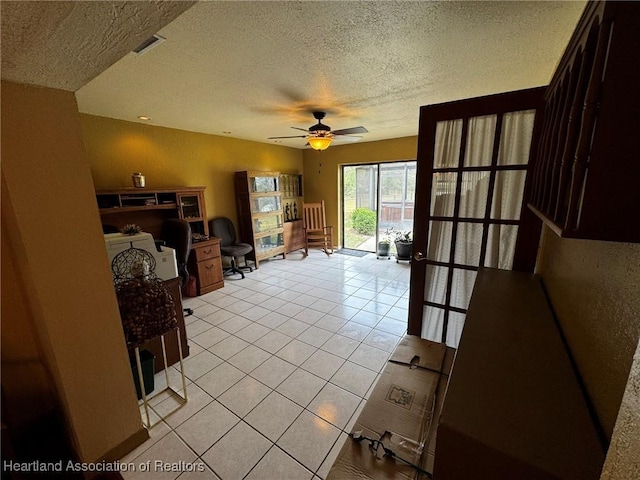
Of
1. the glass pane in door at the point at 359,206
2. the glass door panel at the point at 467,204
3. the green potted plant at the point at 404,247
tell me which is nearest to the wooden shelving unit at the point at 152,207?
the glass pane in door at the point at 359,206

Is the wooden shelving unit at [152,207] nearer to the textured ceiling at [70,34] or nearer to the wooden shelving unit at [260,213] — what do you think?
the wooden shelving unit at [260,213]

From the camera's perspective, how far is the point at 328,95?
2.48 metres

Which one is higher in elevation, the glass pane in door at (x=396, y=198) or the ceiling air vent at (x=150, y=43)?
the ceiling air vent at (x=150, y=43)

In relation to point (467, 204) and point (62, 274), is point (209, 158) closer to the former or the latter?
point (62, 274)

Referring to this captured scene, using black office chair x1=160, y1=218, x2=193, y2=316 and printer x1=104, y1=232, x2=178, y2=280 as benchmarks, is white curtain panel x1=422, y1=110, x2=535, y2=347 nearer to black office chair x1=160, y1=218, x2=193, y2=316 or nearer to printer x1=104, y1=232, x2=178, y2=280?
printer x1=104, y1=232, x2=178, y2=280

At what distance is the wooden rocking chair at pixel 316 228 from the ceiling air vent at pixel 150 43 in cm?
430

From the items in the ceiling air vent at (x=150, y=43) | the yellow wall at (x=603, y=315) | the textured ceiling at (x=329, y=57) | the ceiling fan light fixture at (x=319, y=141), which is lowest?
the yellow wall at (x=603, y=315)

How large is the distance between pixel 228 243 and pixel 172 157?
5.27 feet

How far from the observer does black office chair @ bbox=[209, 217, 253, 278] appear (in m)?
4.33

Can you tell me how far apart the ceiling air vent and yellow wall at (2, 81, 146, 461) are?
0.60 m

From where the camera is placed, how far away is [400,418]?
1.16 meters

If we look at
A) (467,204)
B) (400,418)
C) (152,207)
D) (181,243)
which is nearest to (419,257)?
(467,204)

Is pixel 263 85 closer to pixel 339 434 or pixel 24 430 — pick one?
pixel 339 434

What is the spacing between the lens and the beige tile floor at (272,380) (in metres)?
1.51
